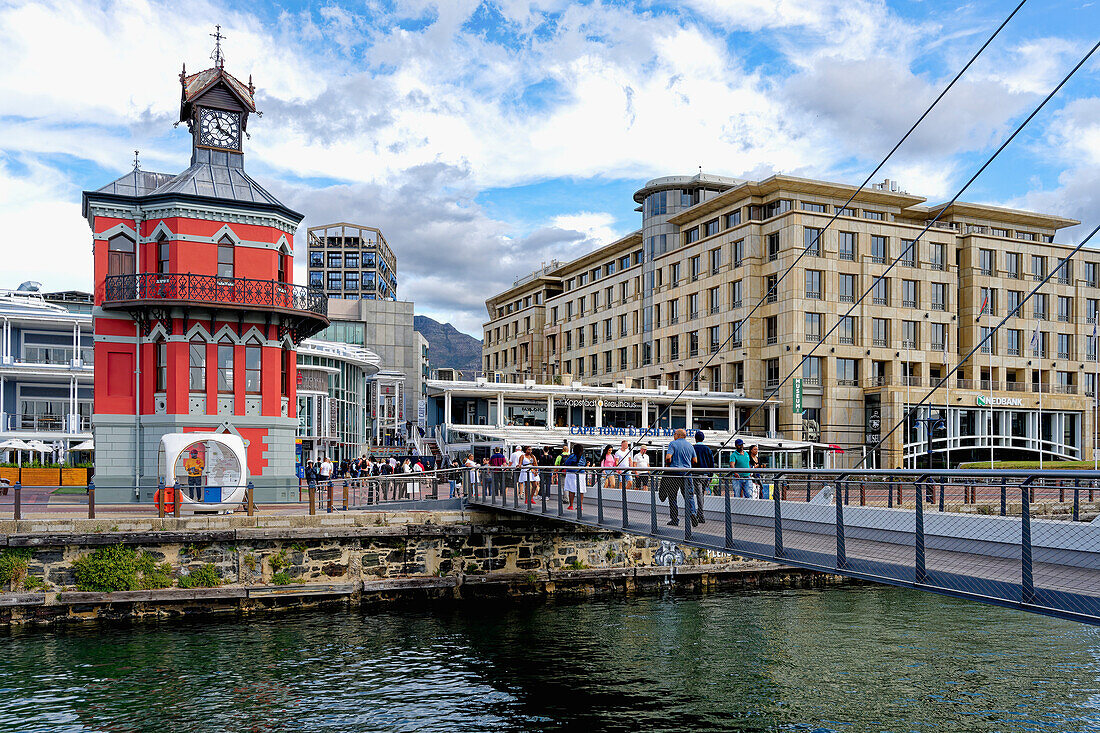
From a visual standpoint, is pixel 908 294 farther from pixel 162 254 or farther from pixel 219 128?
pixel 162 254

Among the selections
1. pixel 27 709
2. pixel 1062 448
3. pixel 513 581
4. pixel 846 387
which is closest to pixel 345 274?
pixel 846 387

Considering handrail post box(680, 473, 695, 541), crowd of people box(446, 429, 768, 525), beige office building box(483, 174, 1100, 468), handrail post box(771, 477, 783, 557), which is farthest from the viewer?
beige office building box(483, 174, 1100, 468)

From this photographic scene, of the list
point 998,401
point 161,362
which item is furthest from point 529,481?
point 998,401

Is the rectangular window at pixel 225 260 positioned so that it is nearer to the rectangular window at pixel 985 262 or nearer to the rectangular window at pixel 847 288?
the rectangular window at pixel 847 288

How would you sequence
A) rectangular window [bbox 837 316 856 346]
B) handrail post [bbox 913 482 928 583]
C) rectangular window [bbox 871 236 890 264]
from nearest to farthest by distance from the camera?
handrail post [bbox 913 482 928 583] < rectangular window [bbox 837 316 856 346] < rectangular window [bbox 871 236 890 264]

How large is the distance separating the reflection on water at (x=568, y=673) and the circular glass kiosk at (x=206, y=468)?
3947 mm

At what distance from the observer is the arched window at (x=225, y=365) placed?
30859 mm

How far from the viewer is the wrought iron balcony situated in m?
29.6

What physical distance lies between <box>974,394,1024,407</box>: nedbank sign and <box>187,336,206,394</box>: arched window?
4986cm

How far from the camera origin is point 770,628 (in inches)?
842

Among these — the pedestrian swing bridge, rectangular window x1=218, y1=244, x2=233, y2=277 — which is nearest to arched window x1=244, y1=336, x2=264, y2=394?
rectangular window x1=218, y1=244, x2=233, y2=277

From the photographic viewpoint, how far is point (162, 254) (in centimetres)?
3084

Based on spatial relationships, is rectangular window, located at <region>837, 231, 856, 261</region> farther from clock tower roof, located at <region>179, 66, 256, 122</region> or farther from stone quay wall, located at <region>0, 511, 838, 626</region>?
clock tower roof, located at <region>179, 66, 256, 122</region>

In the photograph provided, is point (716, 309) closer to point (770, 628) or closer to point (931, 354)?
point (931, 354)
